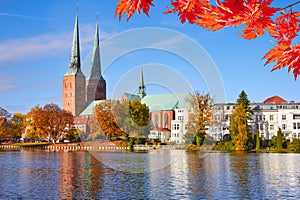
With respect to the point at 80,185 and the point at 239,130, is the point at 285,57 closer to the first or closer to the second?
the point at 80,185

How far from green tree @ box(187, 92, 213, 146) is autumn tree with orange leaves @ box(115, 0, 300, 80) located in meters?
50.7

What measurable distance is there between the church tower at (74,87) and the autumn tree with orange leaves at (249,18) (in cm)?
13561

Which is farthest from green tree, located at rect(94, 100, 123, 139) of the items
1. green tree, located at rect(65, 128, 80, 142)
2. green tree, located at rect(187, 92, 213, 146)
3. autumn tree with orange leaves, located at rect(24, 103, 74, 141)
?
green tree, located at rect(65, 128, 80, 142)

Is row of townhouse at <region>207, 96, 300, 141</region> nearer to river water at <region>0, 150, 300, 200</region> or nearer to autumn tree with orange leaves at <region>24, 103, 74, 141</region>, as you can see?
autumn tree with orange leaves at <region>24, 103, 74, 141</region>

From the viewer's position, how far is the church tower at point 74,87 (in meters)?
138

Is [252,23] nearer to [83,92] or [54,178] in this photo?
[54,178]

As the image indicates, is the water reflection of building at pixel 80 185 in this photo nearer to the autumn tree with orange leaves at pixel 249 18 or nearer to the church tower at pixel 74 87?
the autumn tree with orange leaves at pixel 249 18

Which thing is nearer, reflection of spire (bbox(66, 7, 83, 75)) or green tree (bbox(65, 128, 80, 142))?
green tree (bbox(65, 128, 80, 142))

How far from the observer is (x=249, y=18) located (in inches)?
90.7

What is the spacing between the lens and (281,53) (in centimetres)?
261

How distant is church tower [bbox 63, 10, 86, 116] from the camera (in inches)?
5413

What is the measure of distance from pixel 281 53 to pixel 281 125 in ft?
266

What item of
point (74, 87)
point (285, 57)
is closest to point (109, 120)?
point (285, 57)

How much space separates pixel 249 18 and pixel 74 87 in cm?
14007
